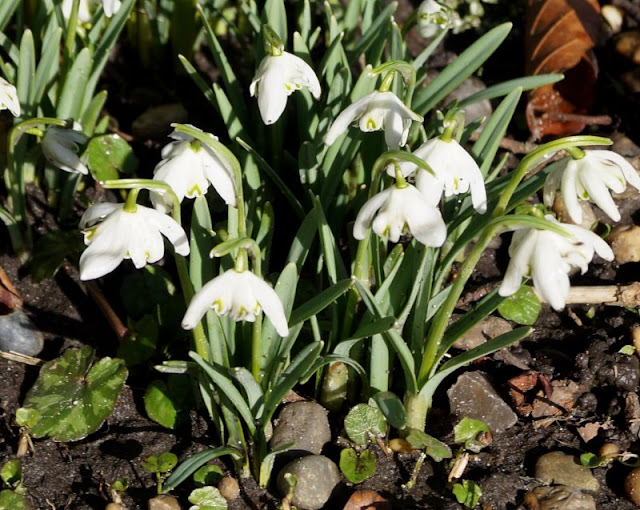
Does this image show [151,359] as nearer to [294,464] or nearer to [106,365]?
[106,365]

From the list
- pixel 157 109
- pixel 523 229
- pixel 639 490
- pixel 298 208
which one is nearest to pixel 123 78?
pixel 157 109

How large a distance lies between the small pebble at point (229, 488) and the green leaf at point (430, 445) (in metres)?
0.41

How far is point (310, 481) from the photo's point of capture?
190 cm

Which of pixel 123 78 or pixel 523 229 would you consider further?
pixel 123 78

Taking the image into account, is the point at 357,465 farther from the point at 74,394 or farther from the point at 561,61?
the point at 561,61

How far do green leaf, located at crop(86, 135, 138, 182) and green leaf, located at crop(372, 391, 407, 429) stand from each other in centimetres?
106

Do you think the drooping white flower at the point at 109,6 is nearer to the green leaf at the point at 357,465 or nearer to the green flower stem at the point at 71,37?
the green flower stem at the point at 71,37

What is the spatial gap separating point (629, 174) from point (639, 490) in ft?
2.49

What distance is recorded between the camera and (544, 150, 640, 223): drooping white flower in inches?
62.5

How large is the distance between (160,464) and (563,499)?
0.91m

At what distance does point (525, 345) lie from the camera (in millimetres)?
2311

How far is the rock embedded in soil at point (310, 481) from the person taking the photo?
1.90 meters

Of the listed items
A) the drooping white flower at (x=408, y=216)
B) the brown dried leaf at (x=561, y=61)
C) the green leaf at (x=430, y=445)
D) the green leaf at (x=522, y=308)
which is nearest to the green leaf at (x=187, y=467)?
the green leaf at (x=430, y=445)

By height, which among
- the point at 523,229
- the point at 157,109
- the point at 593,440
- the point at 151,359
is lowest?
the point at 593,440
